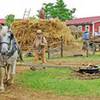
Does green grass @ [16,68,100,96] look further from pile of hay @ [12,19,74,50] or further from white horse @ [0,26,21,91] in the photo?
pile of hay @ [12,19,74,50]

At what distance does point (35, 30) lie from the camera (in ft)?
104

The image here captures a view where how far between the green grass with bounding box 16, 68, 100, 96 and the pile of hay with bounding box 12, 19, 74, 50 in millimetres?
14884

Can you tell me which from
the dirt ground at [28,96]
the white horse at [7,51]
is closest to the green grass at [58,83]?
the dirt ground at [28,96]

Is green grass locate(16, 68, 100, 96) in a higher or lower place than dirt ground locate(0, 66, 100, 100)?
higher

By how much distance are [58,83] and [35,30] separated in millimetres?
18331

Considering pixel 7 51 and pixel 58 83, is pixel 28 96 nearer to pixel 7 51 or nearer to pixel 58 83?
pixel 7 51

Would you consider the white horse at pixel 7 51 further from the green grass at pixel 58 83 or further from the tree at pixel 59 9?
the tree at pixel 59 9

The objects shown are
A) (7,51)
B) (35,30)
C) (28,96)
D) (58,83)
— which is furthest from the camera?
(35,30)

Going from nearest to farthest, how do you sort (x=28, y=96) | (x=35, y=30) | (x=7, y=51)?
1. (x=28, y=96)
2. (x=7, y=51)
3. (x=35, y=30)

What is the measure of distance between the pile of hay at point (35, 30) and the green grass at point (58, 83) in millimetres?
14884

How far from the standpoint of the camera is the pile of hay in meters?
31.6

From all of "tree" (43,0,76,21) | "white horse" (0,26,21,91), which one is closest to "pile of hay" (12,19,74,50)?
"white horse" (0,26,21,91)

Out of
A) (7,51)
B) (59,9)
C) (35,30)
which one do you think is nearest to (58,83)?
(7,51)

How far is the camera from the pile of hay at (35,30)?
3161cm
